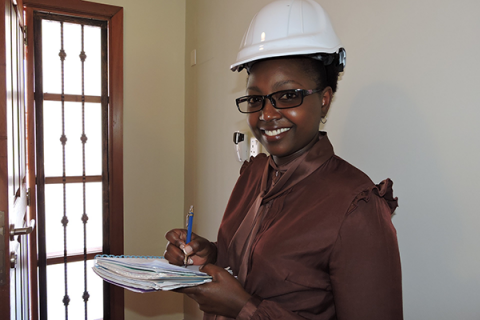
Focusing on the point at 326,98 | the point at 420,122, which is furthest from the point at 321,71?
the point at 420,122

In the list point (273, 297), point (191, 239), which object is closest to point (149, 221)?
point (191, 239)

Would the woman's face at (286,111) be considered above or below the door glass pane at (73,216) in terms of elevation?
above

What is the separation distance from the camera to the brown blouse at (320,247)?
684 mm

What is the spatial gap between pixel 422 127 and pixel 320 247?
0.42 meters

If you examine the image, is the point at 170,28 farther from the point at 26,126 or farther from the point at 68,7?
the point at 26,126

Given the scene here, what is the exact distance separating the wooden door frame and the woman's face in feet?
5.38

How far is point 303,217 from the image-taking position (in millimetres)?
781

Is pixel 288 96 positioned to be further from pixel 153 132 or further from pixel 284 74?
pixel 153 132

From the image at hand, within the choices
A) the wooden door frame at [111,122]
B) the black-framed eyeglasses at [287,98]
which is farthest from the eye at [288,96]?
the wooden door frame at [111,122]

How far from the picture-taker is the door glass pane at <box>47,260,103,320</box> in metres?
2.27

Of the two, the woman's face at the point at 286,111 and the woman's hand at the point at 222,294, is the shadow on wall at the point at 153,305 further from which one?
the woman's face at the point at 286,111

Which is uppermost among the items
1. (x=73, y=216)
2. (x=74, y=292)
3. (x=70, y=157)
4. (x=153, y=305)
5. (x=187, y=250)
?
(x=70, y=157)

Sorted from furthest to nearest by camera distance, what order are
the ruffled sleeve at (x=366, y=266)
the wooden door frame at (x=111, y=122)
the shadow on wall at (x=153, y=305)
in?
the shadow on wall at (x=153, y=305)
the wooden door frame at (x=111, y=122)
the ruffled sleeve at (x=366, y=266)

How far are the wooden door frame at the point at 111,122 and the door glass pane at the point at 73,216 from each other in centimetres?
8
